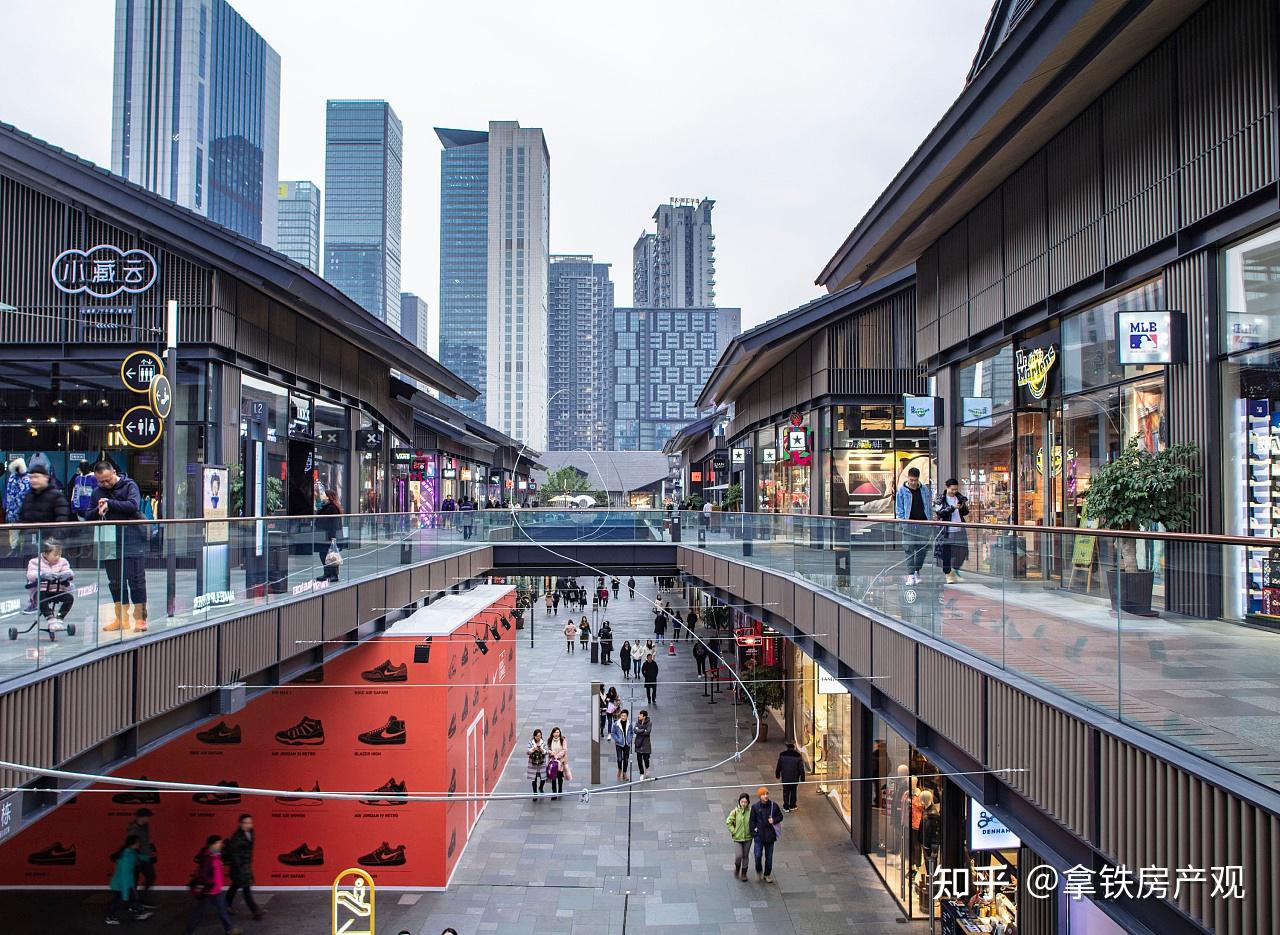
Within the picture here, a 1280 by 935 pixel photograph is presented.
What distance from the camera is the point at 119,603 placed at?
8.45 m

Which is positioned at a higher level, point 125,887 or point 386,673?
point 386,673

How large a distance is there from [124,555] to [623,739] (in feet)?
43.2

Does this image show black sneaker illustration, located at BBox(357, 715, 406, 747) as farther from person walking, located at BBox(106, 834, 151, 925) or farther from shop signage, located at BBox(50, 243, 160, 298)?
shop signage, located at BBox(50, 243, 160, 298)

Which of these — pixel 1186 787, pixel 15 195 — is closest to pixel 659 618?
pixel 15 195

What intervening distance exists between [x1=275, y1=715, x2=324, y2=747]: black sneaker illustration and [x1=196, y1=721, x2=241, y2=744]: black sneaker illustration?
649mm

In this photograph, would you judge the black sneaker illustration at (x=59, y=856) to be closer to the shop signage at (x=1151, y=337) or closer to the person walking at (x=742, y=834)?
the person walking at (x=742, y=834)

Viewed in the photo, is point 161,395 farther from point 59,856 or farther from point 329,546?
point 59,856

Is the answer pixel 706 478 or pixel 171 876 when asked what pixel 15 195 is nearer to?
pixel 171 876

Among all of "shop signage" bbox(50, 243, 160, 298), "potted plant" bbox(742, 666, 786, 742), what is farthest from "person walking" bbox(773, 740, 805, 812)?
"shop signage" bbox(50, 243, 160, 298)

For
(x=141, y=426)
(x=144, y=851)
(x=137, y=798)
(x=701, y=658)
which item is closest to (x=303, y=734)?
(x=137, y=798)

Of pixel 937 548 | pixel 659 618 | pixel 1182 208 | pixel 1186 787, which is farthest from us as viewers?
pixel 659 618

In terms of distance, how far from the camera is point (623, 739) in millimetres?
19609

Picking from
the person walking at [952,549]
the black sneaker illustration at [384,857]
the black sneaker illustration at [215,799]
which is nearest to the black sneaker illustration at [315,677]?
the black sneaker illustration at [215,799]

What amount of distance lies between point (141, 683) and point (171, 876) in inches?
301
